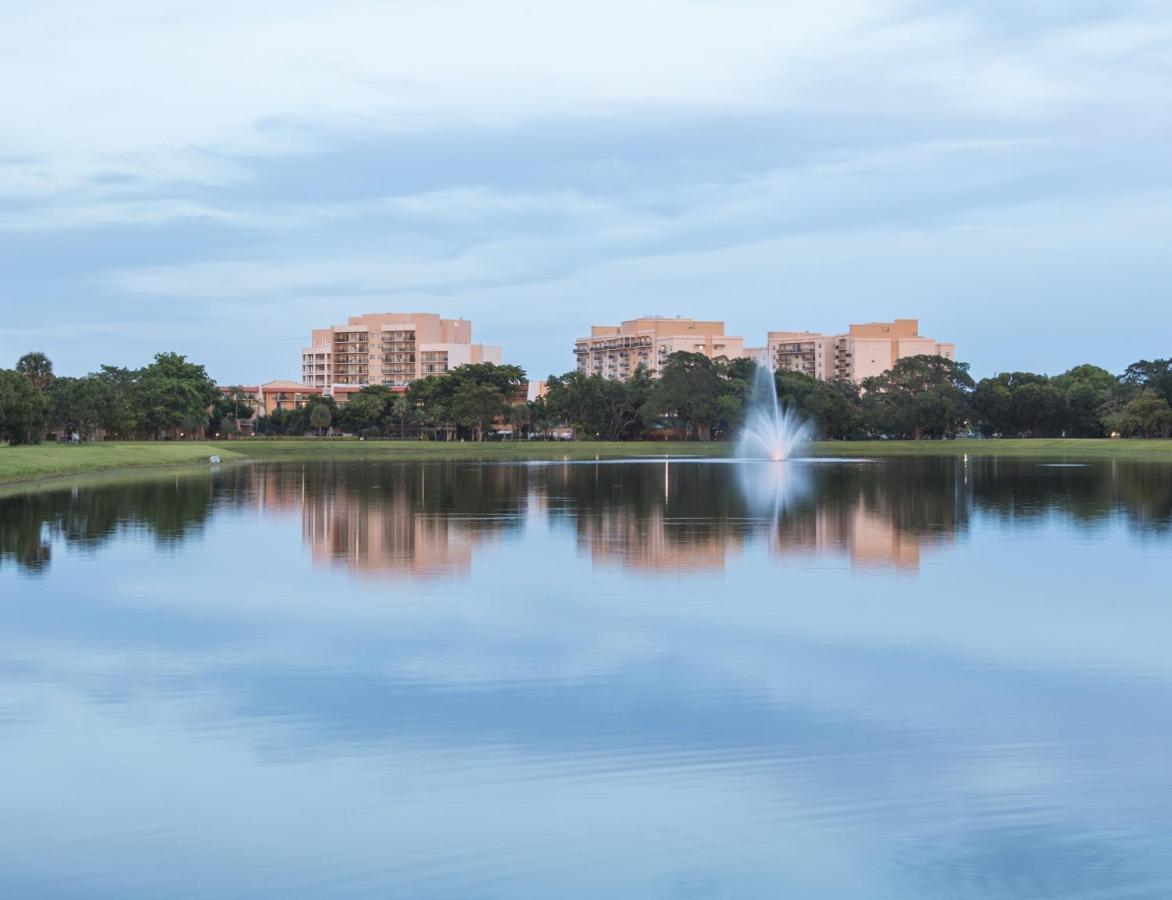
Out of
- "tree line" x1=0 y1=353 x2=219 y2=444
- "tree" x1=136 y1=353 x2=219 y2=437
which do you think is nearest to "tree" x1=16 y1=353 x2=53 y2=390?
"tree line" x1=0 y1=353 x2=219 y2=444

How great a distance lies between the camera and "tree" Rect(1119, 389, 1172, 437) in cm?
10244

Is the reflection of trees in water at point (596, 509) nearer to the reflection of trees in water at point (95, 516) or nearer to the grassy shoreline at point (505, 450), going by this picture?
the reflection of trees in water at point (95, 516)

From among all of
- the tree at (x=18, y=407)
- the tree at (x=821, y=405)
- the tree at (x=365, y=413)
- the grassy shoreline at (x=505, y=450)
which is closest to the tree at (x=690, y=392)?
the grassy shoreline at (x=505, y=450)

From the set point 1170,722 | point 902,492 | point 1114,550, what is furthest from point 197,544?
point 902,492

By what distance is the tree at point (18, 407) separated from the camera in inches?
2709

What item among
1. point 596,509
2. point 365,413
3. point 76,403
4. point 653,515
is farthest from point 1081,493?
point 365,413

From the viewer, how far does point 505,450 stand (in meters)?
99.6

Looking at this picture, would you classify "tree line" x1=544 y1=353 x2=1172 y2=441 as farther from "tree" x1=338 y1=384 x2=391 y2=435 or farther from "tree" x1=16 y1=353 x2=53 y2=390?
"tree" x1=16 y1=353 x2=53 y2=390

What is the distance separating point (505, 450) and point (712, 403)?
978 inches

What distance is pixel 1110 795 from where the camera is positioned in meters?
8.57

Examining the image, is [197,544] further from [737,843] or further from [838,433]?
[838,433]

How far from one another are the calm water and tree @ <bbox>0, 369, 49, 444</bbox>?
50.6 metres

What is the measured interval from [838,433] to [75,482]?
286 ft

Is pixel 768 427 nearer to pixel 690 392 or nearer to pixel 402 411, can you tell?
pixel 690 392
